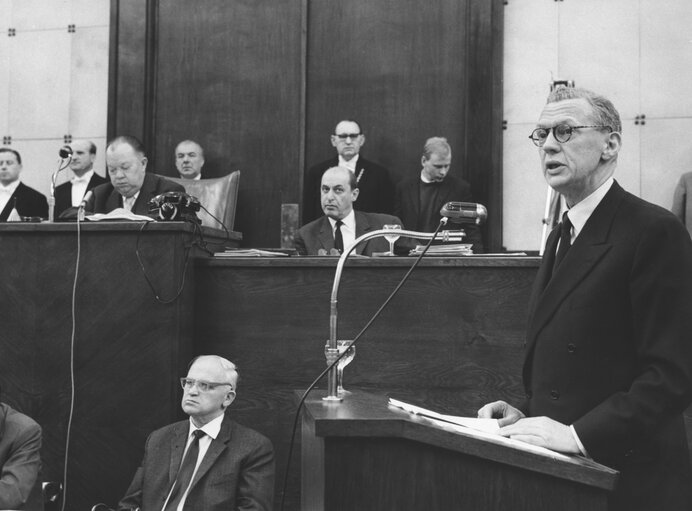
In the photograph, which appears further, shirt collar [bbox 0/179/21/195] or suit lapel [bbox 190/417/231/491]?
shirt collar [bbox 0/179/21/195]

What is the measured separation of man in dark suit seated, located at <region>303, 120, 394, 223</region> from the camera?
259 inches

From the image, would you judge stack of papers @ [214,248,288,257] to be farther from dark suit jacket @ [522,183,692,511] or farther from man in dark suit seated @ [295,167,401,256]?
dark suit jacket @ [522,183,692,511]

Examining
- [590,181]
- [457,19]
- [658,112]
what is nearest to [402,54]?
[457,19]

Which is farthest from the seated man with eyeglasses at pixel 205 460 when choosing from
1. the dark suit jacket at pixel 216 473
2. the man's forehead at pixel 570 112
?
the man's forehead at pixel 570 112

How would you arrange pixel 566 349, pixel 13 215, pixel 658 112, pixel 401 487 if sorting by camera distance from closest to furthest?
pixel 401 487
pixel 566 349
pixel 13 215
pixel 658 112

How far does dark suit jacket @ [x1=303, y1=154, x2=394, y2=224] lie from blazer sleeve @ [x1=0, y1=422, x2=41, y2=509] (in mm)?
3120

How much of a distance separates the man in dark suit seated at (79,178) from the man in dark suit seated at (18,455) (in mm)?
3318

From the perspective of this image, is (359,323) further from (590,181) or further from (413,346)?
(590,181)

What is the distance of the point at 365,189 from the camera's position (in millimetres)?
6582

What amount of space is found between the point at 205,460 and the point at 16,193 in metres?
3.94

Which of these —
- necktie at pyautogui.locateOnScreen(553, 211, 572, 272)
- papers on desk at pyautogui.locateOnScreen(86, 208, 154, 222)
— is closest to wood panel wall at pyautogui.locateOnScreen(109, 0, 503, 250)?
papers on desk at pyautogui.locateOnScreen(86, 208, 154, 222)

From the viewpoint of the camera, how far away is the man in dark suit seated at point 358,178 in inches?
259

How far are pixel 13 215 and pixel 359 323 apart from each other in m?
2.04

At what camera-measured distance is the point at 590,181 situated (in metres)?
2.09
